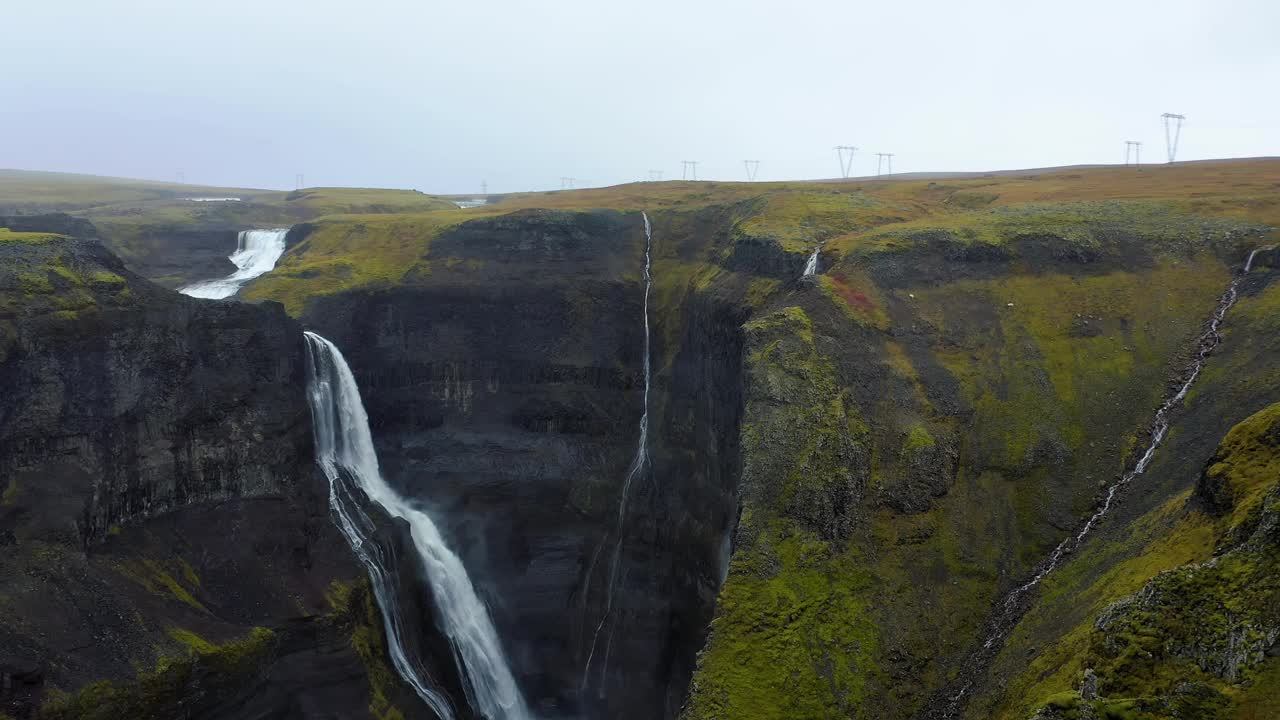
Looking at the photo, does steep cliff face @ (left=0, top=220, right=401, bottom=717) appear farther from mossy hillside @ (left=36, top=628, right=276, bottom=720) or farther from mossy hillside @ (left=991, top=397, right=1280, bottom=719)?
mossy hillside @ (left=991, top=397, right=1280, bottom=719)

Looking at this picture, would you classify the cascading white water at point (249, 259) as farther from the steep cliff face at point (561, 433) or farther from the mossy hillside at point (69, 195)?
the mossy hillside at point (69, 195)

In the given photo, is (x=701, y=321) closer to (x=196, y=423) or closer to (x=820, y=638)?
(x=820, y=638)

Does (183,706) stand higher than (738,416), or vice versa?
(738,416)

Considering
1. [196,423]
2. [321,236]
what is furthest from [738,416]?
[321,236]

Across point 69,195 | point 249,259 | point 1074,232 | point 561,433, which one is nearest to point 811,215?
point 1074,232

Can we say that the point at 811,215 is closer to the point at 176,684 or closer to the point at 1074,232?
the point at 1074,232

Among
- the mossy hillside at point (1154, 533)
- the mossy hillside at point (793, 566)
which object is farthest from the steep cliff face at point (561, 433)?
the mossy hillside at point (1154, 533)
